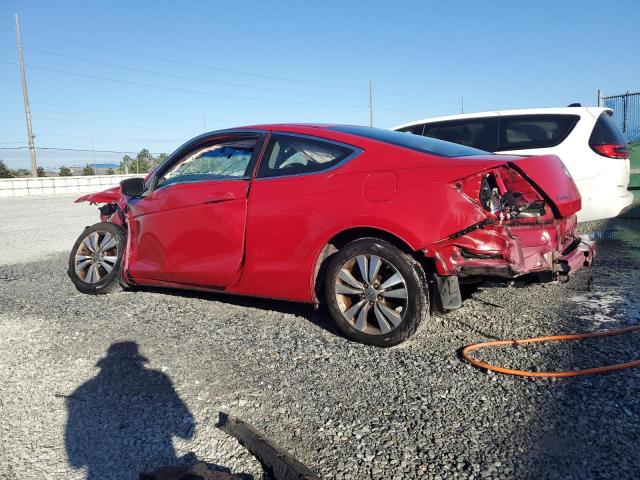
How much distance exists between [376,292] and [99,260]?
290 centimetres

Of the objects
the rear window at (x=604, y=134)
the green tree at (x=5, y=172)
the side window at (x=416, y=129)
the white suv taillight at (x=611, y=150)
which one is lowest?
the white suv taillight at (x=611, y=150)

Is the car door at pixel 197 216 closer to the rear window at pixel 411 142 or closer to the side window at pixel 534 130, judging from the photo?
the rear window at pixel 411 142

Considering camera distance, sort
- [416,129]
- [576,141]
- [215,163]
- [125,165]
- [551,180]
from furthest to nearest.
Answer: [125,165]
[416,129]
[576,141]
[215,163]
[551,180]

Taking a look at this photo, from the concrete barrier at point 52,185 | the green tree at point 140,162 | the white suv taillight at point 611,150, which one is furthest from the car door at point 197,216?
the green tree at point 140,162

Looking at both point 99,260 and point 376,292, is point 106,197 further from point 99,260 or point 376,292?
point 376,292

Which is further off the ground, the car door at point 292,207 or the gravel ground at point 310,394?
the car door at point 292,207

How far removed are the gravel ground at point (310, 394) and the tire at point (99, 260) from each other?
1.42ft

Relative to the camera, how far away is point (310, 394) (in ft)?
9.53

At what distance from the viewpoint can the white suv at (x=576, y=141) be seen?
6207 millimetres

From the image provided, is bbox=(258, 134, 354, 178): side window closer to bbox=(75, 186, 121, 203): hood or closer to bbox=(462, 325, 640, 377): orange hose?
bbox=(462, 325, 640, 377): orange hose

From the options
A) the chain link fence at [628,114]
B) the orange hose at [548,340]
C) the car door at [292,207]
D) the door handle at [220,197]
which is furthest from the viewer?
the chain link fence at [628,114]

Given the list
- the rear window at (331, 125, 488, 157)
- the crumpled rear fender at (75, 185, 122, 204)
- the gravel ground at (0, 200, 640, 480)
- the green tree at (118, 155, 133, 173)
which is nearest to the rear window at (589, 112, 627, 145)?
the gravel ground at (0, 200, 640, 480)

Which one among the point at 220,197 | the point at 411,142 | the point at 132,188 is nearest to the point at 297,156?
the point at 220,197

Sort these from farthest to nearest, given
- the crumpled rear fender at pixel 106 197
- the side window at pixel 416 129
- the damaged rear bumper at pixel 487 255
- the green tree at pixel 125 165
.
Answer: the green tree at pixel 125 165, the side window at pixel 416 129, the crumpled rear fender at pixel 106 197, the damaged rear bumper at pixel 487 255
